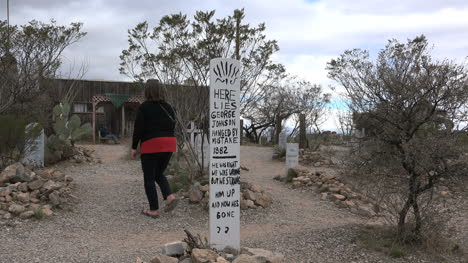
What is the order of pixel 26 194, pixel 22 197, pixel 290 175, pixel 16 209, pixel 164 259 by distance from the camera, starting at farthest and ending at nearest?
pixel 290 175
pixel 26 194
pixel 22 197
pixel 16 209
pixel 164 259

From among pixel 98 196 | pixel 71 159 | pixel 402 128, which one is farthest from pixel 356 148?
pixel 71 159

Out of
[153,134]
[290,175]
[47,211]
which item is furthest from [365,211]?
[47,211]

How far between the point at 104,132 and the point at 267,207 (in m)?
14.5

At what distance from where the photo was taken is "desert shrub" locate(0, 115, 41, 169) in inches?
302

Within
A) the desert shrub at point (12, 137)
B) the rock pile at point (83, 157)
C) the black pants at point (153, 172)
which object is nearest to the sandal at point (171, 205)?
the black pants at point (153, 172)

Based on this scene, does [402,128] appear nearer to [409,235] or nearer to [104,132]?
[409,235]

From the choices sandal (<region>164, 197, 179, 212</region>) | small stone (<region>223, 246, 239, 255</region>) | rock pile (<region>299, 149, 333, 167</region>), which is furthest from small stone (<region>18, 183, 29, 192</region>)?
rock pile (<region>299, 149, 333, 167</region>)

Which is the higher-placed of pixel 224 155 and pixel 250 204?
pixel 224 155

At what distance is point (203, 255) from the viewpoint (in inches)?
148

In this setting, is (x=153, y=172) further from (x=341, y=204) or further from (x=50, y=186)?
(x=341, y=204)

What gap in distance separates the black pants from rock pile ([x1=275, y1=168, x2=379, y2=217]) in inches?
115

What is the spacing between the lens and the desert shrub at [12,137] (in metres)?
7.66

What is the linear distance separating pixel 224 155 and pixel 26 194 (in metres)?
3.65

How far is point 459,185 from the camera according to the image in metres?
4.51
